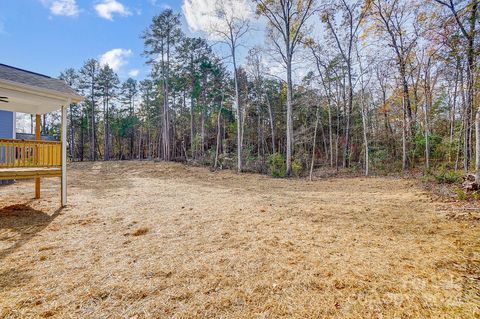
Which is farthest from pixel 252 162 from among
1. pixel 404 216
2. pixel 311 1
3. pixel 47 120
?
pixel 47 120

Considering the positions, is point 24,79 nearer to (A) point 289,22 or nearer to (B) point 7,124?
(B) point 7,124

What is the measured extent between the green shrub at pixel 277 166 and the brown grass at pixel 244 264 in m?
8.07

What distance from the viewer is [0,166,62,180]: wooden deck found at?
16.1ft

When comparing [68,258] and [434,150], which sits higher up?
[434,150]

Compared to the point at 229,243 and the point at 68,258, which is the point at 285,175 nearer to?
the point at 229,243

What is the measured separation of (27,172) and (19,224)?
1780 millimetres

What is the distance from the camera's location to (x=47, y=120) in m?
31.9

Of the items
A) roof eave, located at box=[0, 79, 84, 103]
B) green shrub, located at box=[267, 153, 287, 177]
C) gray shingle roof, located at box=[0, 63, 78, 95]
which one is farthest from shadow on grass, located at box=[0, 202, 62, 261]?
green shrub, located at box=[267, 153, 287, 177]

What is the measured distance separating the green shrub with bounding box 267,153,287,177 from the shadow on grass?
9941 millimetres

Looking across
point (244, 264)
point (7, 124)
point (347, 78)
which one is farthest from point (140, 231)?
point (347, 78)

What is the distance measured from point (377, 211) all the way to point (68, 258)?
17.5 ft

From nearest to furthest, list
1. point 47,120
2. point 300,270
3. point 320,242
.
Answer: point 300,270
point 320,242
point 47,120

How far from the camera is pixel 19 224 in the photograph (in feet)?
13.1

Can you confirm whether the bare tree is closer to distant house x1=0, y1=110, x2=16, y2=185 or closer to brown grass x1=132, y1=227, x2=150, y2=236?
brown grass x1=132, y1=227, x2=150, y2=236
